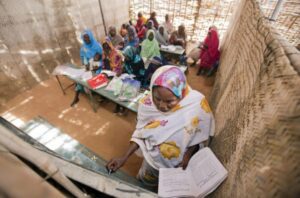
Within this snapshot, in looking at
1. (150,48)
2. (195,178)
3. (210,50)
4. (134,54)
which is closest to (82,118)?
(134,54)

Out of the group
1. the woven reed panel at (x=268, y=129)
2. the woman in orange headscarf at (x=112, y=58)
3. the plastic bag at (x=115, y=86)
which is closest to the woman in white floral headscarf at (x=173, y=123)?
the woven reed panel at (x=268, y=129)

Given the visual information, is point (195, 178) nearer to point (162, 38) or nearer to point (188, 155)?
point (188, 155)

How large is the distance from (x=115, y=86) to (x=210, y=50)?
302 cm

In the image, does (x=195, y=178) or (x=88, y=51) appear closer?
(x=195, y=178)

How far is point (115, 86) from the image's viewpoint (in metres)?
2.85

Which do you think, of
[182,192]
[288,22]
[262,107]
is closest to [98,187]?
[182,192]

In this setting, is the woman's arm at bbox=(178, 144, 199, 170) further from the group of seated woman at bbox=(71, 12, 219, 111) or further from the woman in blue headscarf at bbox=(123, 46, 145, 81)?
the woman in blue headscarf at bbox=(123, 46, 145, 81)

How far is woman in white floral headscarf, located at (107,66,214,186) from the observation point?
1.30 m

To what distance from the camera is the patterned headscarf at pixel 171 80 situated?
1257 millimetres

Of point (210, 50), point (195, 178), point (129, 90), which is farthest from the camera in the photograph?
point (210, 50)

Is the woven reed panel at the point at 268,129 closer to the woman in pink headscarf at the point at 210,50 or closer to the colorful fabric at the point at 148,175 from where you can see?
the colorful fabric at the point at 148,175

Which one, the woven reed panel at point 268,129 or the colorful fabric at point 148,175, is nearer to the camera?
the woven reed panel at point 268,129

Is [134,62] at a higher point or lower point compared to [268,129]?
lower

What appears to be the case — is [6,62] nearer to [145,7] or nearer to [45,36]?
[45,36]
